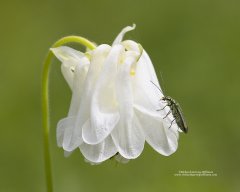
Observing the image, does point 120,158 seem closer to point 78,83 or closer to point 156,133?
point 156,133

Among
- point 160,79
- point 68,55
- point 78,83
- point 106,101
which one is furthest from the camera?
point 160,79

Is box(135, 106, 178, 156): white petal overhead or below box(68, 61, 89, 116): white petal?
below

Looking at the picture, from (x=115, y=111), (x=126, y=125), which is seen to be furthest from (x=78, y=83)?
(x=126, y=125)

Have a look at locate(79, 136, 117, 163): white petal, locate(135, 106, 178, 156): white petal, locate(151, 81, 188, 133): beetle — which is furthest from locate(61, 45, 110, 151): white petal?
locate(151, 81, 188, 133): beetle

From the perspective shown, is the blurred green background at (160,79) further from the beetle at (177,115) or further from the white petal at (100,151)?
the white petal at (100,151)

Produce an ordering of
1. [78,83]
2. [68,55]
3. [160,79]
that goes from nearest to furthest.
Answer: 1. [78,83]
2. [68,55]
3. [160,79]

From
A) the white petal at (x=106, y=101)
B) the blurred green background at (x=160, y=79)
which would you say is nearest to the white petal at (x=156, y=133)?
the white petal at (x=106, y=101)

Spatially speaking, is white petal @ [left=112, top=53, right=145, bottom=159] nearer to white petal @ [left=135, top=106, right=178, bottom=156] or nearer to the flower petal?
white petal @ [left=135, top=106, right=178, bottom=156]
